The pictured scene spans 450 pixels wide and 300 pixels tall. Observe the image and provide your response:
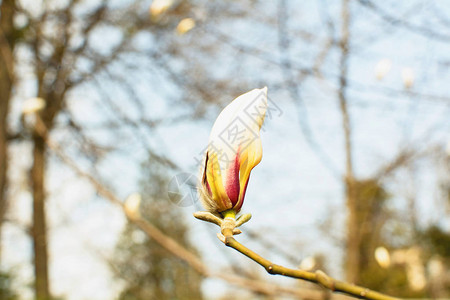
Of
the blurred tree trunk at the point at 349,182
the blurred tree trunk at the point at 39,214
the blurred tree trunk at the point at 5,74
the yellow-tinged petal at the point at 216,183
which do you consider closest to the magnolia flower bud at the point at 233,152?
the yellow-tinged petal at the point at 216,183

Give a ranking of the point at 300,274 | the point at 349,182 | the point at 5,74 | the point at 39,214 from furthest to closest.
→ the point at 39,214
the point at 5,74
the point at 349,182
the point at 300,274

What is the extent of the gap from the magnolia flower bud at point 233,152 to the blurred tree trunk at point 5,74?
9.48 feet

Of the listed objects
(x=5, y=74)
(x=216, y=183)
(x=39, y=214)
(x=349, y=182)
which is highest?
(x=5, y=74)

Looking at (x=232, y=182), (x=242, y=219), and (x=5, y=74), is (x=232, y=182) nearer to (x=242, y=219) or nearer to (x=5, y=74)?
(x=242, y=219)

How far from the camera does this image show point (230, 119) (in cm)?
43

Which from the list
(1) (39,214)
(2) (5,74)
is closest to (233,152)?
(2) (5,74)

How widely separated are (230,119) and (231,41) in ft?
5.06

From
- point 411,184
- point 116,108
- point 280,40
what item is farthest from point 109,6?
point 411,184

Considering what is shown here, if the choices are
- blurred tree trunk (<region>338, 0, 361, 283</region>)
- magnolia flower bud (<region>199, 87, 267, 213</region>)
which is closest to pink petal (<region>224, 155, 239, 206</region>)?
magnolia flower bud (<region>199, 87, 267, 213</region>)

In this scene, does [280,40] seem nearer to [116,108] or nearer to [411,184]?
[116,108]

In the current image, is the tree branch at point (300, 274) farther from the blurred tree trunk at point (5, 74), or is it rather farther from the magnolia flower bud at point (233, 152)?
the blurred tree trunk at point (5, 74)

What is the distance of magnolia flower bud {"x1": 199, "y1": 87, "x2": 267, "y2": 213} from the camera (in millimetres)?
428

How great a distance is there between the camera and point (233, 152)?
441mm

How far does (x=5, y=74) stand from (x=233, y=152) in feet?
11.0
